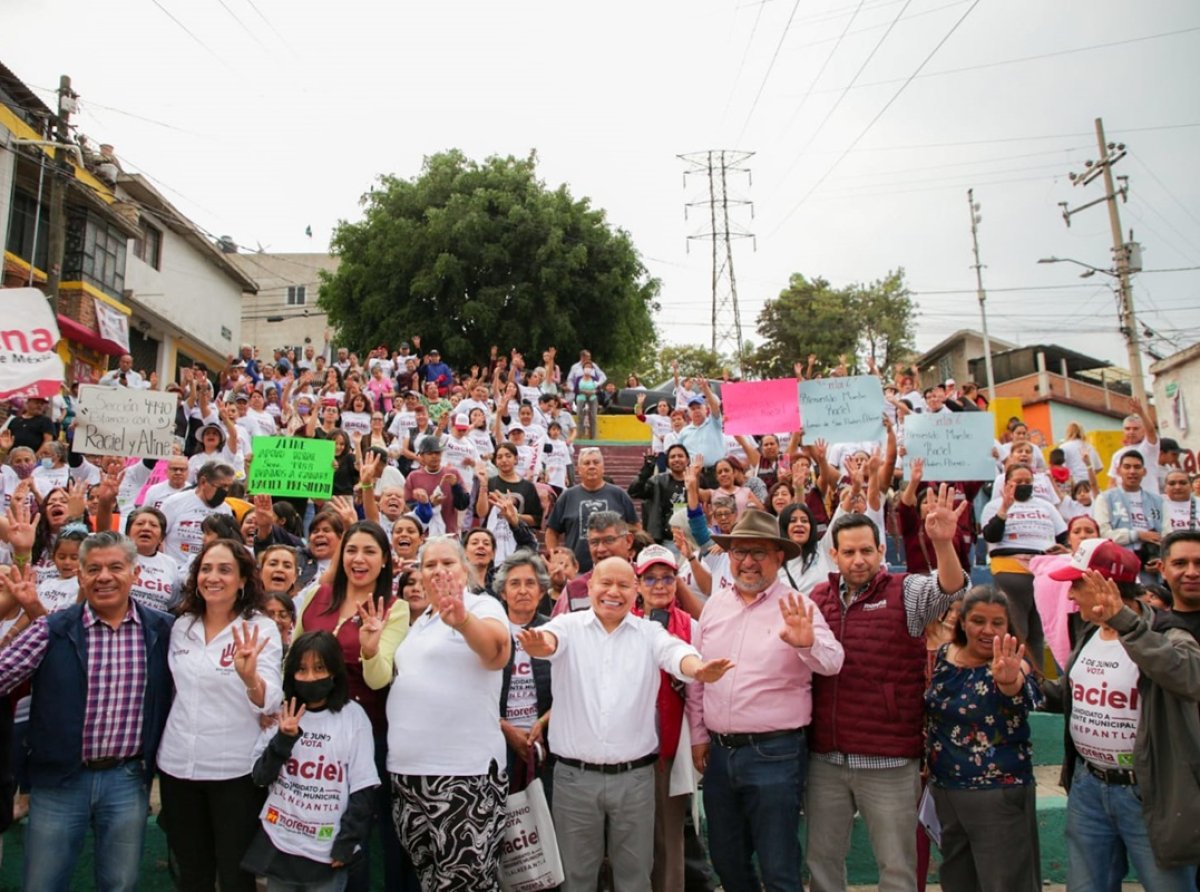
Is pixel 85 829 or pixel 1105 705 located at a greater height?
pixel 1105 705

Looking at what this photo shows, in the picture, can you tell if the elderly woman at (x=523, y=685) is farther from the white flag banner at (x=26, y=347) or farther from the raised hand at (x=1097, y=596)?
the white flag banner at (x=26, y=347)

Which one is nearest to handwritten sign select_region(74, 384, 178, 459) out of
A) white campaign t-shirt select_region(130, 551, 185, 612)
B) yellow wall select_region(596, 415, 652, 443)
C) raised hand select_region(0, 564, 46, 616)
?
white campaign t-shirt select_region(130, 551, 185, 612)

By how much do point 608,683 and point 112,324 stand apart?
87.4 ft

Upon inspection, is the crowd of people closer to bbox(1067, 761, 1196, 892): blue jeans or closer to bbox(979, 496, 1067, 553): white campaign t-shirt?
bbox(1067, 761, 1196, 892): blue jeans

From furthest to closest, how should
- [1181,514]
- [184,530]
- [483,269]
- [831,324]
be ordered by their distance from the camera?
[831,324] → [483,269] → [1181,514] → [184,530]

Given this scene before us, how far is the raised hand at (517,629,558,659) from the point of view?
373 centimetres

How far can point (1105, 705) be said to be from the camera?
3.82 metres

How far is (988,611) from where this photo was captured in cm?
390

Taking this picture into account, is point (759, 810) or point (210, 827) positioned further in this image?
point (759, 810)

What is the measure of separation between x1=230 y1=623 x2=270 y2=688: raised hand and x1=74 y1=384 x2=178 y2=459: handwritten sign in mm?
5330

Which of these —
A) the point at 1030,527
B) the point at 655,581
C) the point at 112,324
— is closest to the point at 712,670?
the point at 655,581

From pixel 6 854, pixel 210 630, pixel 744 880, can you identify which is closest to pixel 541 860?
pixel 744 880

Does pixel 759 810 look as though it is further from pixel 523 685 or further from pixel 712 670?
pixel 523 685

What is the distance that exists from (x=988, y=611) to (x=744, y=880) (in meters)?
1.66
